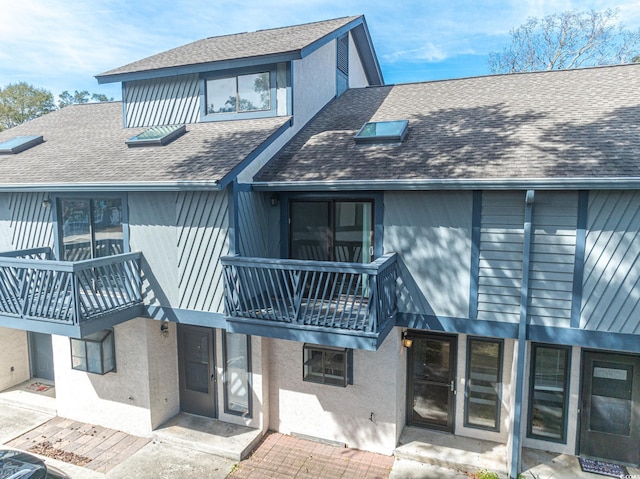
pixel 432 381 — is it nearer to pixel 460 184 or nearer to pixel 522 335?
pixel 522 335

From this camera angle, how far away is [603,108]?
24.6 ft

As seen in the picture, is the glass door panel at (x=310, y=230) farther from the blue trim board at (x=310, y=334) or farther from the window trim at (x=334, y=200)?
the blue trim board at (x=310, y=334)

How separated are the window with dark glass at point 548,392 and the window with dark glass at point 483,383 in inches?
22.8

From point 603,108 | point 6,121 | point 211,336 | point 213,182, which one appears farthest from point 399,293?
point 6,121

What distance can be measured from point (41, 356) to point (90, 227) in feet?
16.2

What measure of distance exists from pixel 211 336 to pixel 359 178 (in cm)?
458

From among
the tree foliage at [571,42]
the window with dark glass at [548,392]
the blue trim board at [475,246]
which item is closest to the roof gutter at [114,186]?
the blue trim board at [475,246]

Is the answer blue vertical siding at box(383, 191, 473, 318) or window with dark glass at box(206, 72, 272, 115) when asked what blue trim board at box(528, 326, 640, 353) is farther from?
window with dark glass at box(206, 72, 272, 115)

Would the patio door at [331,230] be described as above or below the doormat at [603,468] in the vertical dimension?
above

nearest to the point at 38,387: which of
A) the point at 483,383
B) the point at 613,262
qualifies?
the point at 483,383

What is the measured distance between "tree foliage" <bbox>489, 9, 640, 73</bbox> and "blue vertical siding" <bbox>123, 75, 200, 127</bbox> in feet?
58.6

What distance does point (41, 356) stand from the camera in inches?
412

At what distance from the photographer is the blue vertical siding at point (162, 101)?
9.32m

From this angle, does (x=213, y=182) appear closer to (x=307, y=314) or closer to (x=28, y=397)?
(x=307, y=314)
